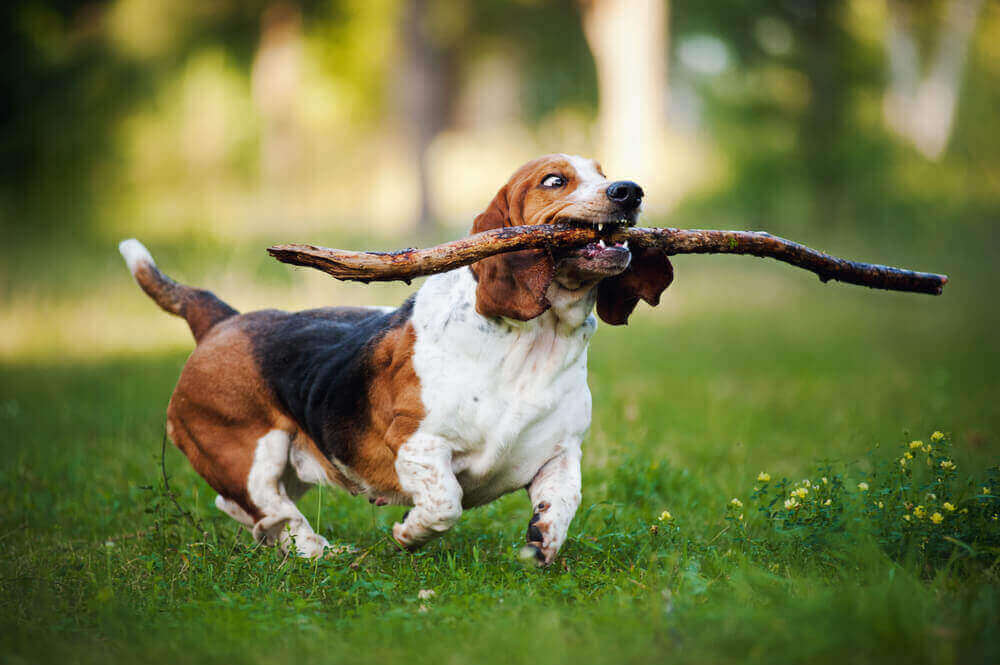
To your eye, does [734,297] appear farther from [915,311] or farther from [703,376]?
[703,376]

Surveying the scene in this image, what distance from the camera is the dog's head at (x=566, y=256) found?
3.90 m

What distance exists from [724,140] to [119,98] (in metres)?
15.7

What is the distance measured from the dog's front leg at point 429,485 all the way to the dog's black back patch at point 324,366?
1.45 ft

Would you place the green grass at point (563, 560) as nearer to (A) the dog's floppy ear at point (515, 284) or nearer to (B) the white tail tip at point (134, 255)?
(A) the dog's floppy ear at point (515, 284)

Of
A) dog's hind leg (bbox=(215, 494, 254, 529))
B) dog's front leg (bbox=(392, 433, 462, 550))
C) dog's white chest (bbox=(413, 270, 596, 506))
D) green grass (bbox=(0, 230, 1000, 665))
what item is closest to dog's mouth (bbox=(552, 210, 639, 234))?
dog's white chest (bbox=(413, 270, 596, 506))

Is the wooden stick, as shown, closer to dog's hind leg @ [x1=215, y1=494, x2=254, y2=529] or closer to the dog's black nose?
the dog's black nose

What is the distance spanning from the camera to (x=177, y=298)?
5.42 metres

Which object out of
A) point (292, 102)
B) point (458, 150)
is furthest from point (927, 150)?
point (292, 102)

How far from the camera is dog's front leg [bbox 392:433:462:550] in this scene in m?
4.08

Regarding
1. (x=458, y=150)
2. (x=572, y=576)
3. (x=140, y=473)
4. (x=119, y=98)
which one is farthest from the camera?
(x=458, y=150)

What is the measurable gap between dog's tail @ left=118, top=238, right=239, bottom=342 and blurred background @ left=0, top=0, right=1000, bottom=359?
661 centimetres

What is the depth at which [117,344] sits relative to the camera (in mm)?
11312

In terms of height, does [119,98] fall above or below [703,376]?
above

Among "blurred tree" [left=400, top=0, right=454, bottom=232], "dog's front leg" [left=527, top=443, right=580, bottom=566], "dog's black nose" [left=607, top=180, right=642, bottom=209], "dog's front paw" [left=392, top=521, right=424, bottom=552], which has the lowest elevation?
"dog's front paw" [left=392, top=521, right=424, bottom=552]
